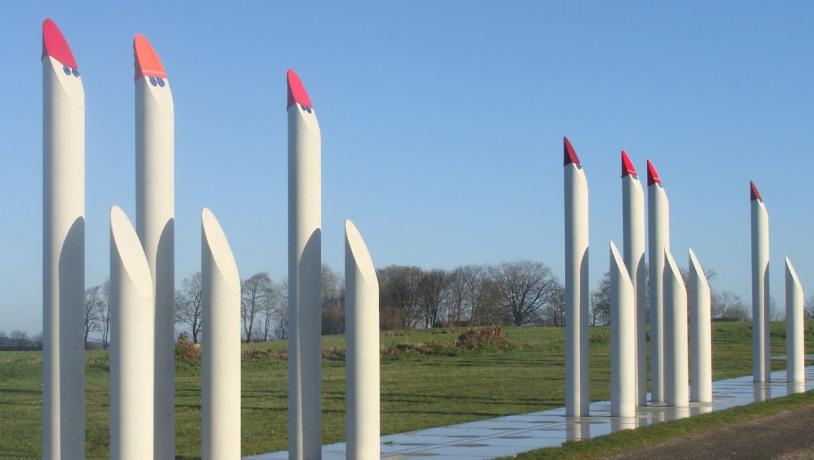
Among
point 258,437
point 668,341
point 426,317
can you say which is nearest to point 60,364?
point 258,437

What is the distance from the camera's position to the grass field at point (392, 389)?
15680 millimetres

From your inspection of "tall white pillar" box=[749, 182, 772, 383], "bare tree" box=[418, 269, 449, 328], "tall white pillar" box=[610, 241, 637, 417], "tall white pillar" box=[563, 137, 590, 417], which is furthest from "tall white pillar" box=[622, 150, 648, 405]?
"bare tree" box=[418, 269, 449, 328]

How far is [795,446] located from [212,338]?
8.40 meters

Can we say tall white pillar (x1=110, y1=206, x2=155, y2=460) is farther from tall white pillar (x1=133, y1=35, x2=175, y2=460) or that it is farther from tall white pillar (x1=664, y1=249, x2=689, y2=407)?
tall white pillar (x1=664, y1=249, x2=689, y2=407)

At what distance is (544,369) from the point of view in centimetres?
3195

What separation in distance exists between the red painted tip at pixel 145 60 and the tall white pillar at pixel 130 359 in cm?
235

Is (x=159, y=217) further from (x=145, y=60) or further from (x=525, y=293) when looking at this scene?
(x=525, y=293)

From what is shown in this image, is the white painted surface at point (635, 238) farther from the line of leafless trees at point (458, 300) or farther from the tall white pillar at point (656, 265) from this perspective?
the line of leafless trees at point (458, 300)

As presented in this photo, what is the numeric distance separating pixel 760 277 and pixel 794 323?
1.57m

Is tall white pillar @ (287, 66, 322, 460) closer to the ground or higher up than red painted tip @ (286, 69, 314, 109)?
closer to the ground

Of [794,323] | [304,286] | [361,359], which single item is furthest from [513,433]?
[794,323]

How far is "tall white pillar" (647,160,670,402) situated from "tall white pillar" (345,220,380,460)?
30.7 ft

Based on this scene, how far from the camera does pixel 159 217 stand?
10102 millimetres

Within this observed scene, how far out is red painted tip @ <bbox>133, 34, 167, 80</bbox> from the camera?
10242mm
